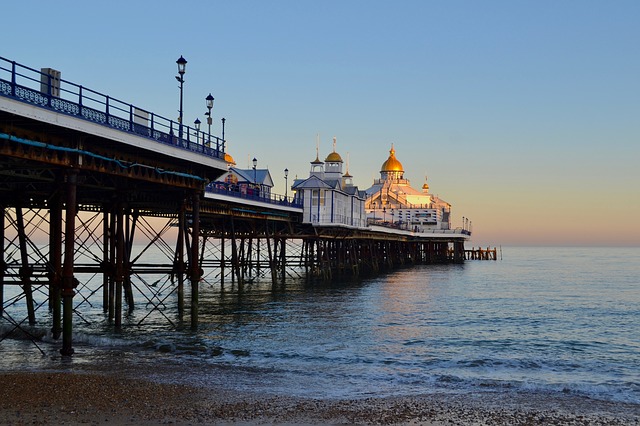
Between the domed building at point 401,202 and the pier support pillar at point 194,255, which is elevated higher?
the domed building at point 401,202

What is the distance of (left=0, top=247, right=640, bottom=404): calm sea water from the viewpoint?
20844 millimetres

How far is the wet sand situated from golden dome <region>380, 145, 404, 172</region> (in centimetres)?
14904

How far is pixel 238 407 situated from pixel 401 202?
14033cm

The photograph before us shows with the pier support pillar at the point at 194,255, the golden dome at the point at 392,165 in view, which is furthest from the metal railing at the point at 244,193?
the golden dome at the point at 392,165

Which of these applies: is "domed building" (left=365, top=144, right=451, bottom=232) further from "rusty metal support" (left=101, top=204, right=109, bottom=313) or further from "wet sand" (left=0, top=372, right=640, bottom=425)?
"wet sand" (left=0, top=372, right=640, bottom=425)

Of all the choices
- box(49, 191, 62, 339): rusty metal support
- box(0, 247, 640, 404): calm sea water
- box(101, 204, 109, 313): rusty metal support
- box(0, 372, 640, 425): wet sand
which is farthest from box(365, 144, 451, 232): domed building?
box(0, 372, 640, 425): wet sand

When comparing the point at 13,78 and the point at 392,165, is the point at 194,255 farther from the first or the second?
the point at 392,165

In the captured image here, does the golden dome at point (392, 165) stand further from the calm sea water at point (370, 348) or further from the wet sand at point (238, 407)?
the wet sand at point (238, 407)

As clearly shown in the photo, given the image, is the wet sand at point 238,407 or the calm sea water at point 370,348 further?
the calm sea water at point 370,348

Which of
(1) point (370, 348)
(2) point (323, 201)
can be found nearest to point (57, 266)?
(1) point (370, 348)

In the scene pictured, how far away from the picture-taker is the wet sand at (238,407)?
51.0 feet

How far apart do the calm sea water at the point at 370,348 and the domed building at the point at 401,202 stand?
100587mm

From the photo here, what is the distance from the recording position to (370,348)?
91.2ft

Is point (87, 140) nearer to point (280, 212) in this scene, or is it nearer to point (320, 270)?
point (280, 212)
